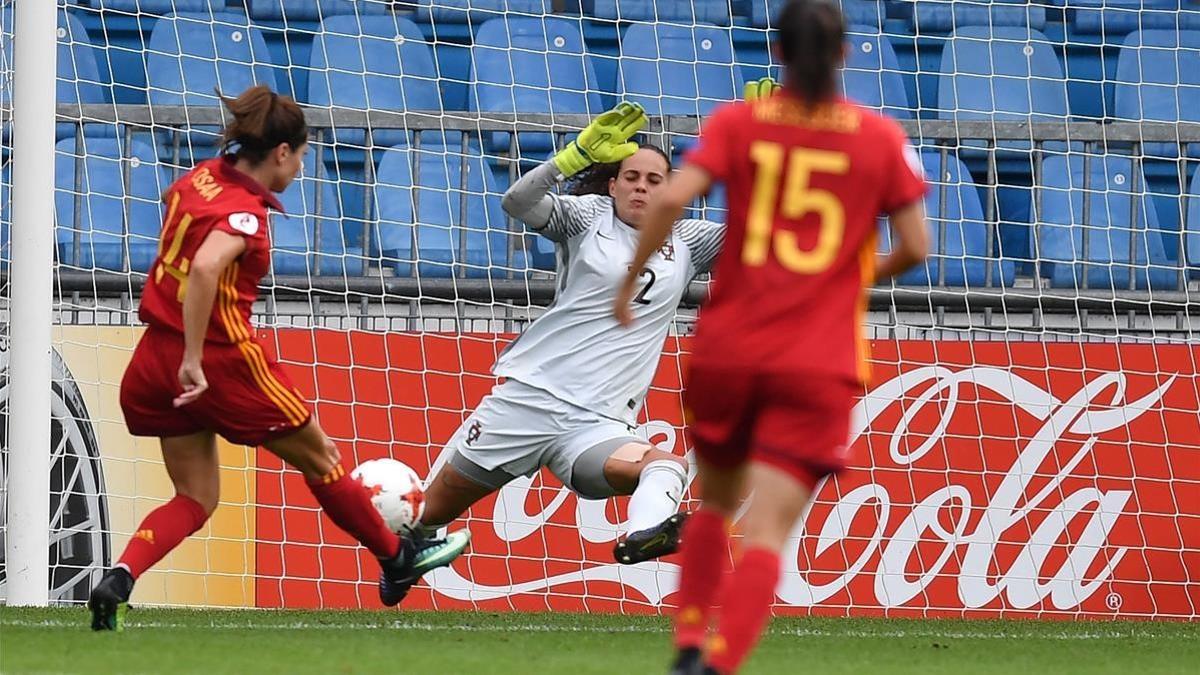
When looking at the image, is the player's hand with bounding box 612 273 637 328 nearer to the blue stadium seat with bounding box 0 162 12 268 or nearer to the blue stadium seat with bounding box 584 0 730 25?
the blue stadium seat with bounding box 0 162 12 268

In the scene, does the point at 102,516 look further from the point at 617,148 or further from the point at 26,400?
the point at 617,148

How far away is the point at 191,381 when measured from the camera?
4.45 m

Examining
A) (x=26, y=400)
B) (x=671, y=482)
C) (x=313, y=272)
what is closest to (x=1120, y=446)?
(x=671, y=482)

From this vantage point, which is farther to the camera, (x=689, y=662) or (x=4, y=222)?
(x=4, y=222)

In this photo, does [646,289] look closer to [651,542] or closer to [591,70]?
[651,542]

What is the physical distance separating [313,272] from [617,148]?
331 cm

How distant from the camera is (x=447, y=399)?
23.6 feet

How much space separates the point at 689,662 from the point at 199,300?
182 cm

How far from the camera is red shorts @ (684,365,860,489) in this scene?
126 inches

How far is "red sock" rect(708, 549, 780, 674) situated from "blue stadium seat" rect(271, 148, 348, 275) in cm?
530

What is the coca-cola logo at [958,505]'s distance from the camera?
23.7 ft

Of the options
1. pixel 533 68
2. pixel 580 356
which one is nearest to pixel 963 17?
pixel 533 68

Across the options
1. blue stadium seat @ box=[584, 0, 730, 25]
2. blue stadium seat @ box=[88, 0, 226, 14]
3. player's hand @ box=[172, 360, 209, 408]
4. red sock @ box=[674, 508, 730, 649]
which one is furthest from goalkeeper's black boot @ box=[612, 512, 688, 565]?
blue stadium seat @ box=[88, 0, 226, 14]

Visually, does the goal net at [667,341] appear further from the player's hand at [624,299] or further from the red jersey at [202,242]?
the player's hand at [624,299]
